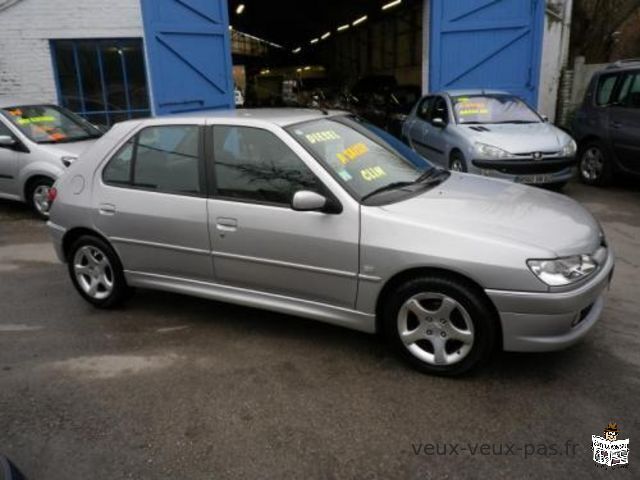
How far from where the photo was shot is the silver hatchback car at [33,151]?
7664 millimetres

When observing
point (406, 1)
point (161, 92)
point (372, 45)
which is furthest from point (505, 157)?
point (372, 45)

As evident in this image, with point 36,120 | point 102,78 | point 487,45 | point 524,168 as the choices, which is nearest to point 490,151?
point 524,168

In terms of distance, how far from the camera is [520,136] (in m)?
7.79

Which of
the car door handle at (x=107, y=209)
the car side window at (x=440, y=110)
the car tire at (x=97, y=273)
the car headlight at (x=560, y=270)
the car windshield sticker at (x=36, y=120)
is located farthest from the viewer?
the car side window at (x=440, y=110)

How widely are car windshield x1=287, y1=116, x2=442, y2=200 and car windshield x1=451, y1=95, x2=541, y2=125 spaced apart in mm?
4515

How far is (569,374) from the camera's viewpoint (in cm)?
347

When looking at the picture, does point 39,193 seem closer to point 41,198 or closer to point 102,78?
point 41,198

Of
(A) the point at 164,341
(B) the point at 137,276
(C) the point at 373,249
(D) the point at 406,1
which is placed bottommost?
(A) the point at 164,341

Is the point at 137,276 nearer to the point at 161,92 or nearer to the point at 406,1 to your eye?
the point at 161,92

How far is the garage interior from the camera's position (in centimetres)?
1815

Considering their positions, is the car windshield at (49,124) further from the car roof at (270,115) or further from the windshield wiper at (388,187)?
the windshield wiper at (388,187)

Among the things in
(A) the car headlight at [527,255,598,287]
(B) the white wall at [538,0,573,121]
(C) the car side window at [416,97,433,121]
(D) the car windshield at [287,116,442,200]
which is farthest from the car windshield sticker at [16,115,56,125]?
(B) the white wall at [538,0,573,121]

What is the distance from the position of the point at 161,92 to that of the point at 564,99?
7940 millimetres

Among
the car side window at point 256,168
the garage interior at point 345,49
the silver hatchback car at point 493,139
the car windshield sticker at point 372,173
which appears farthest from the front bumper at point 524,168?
the garage interior at point 345,49
